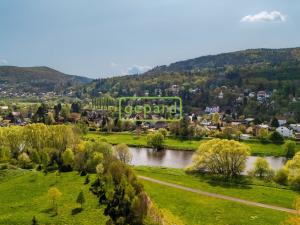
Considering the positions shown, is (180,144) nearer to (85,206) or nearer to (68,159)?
(68,159)

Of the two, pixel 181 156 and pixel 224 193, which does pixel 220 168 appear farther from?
pixel 181 156

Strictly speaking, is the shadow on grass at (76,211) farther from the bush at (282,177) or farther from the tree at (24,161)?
the bush at (282,177)

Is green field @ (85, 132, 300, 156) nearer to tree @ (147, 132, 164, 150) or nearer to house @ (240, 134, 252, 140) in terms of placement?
tree @ (147, 132, 164, 150)

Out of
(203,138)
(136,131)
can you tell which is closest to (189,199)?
(203,138)

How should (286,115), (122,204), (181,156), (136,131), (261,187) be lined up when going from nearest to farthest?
(122,204)
(261,187)
(181,156)
(136,131)
(286,115)

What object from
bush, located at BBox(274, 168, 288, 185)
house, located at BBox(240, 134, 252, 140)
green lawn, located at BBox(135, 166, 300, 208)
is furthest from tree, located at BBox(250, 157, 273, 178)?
house, located at BBox(240, 134, 252, 140)

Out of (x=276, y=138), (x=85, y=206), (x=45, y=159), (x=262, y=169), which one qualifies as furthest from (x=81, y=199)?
(x=276, y=138)
